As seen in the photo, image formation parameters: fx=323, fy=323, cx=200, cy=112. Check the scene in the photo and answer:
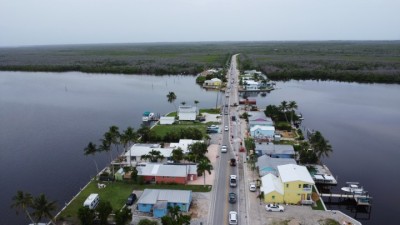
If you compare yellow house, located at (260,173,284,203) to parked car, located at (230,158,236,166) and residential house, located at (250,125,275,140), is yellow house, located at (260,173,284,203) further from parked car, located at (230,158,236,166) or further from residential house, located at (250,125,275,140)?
residential house, located at (250,125,275,140)

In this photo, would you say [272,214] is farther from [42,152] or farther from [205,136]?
[42,152]

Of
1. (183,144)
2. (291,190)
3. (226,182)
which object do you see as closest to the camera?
(291,190)

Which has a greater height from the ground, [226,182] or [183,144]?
[183,144]

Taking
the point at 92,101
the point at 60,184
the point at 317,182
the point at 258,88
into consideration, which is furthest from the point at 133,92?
the point at 317,182

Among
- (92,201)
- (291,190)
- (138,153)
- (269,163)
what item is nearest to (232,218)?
(291,190)

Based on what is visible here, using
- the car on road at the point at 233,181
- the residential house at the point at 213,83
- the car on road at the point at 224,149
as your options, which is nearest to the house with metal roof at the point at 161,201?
the car on road at the point at 233,181

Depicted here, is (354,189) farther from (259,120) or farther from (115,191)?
(115,191)

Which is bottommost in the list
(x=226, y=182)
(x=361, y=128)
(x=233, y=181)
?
(x=361, y=128)

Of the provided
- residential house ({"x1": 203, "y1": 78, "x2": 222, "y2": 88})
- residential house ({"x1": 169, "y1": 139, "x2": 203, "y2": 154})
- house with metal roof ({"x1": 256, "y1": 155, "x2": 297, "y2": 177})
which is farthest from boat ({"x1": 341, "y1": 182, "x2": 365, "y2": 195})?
residential house ({"x1": 203, "y1": 78, "x2": 222, "y2": 88})
